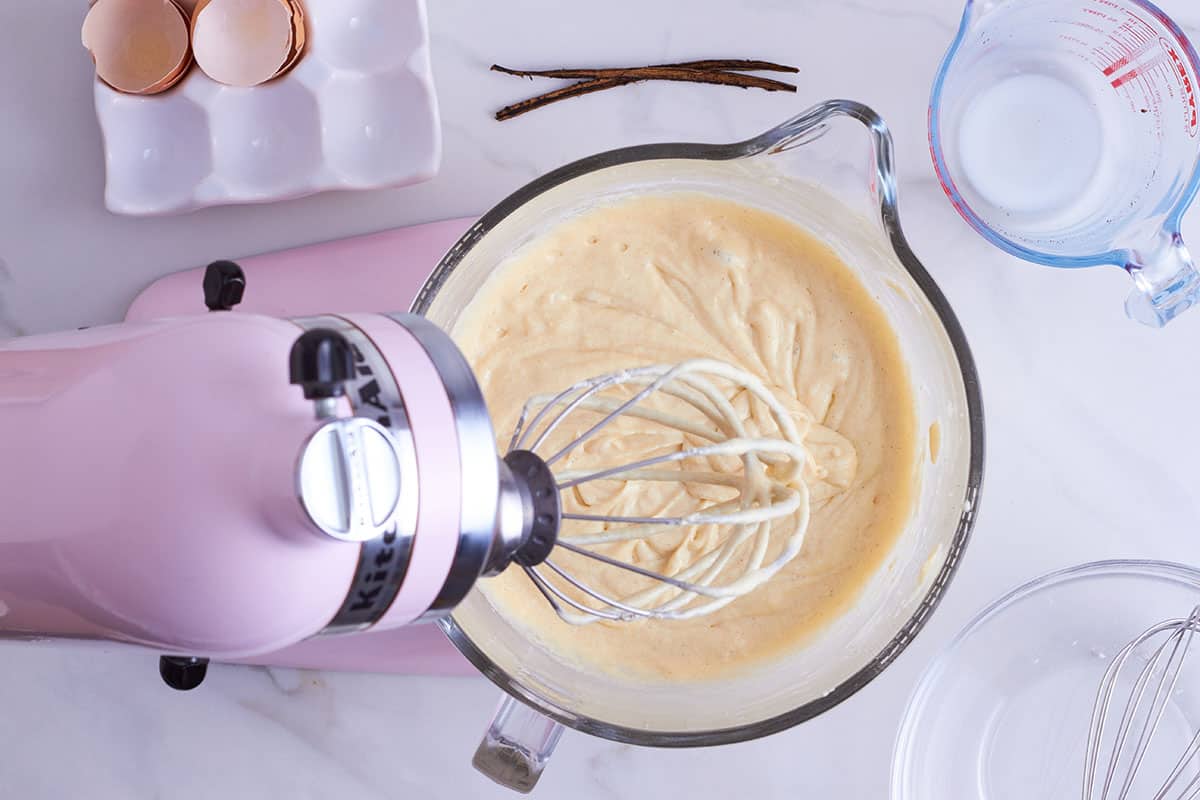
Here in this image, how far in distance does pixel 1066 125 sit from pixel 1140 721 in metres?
0.51

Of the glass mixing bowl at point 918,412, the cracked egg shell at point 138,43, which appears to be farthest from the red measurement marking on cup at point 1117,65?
the cracked egg shell at point 138,43

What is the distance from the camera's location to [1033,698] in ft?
3.21

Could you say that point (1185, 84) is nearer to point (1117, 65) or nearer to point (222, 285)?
point (1117, 65)

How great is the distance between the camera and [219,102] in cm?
97

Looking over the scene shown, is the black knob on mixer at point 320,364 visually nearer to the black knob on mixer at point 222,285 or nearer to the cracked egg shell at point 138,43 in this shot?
the black knob on mixer at point 222,285

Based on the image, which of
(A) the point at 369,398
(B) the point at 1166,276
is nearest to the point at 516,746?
(A) the point at 369,398

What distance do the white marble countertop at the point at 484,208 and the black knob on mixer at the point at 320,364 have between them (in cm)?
50

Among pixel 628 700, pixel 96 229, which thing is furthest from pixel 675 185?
pixel 96 229

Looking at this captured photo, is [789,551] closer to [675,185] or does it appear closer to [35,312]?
[675,185]

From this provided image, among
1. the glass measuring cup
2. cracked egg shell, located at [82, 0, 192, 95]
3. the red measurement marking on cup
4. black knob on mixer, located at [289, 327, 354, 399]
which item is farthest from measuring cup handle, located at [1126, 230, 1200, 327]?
cracked egg shell, located at [82, 0, 192, 95]

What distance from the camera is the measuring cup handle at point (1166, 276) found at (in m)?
0.87

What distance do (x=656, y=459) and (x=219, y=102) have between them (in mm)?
527

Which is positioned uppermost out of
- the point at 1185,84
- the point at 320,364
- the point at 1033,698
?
the point at 1185,84

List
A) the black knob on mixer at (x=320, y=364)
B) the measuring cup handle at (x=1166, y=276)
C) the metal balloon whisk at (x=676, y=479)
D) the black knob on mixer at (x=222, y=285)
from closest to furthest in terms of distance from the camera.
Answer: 1. the black knob on mixer at (x=320, y=364)
2. the black knob on mixer at (x=222, y=285)
3. the metal balloon whisk at (x=676, y=479)
4. the measuring cup handle at (x=1166, y=276)
